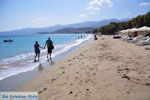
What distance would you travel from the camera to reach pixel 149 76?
5445 millimetres

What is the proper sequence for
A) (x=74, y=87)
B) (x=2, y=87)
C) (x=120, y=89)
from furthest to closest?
(x=2, y=87), (x=74, y=87), (x=120, y=89)

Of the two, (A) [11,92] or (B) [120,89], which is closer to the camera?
(B) [120,89]

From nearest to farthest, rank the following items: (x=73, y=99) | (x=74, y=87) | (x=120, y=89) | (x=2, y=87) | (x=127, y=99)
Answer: (x=127, y=99), (x=73, y=99), (x=120, y=89), (x=74, y=87), (x=2, y=87)

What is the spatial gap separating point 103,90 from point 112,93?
13.2 inches

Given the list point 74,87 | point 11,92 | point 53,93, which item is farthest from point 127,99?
point 11,92

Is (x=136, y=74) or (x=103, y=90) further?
(x=136, y=74)

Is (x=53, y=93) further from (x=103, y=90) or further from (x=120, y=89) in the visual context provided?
(x=120, y=89)

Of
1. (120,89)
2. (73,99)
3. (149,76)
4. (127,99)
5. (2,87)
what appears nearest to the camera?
(127,99)

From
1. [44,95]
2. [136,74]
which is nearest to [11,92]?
[44,95]

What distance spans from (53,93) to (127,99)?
6.93 ft

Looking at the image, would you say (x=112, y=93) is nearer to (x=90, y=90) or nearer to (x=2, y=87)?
(x=90, y=90)

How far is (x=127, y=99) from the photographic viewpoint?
378 centimetres

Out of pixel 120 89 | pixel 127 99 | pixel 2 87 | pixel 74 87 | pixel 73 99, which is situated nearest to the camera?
pixel 127 99

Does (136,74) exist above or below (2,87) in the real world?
above
